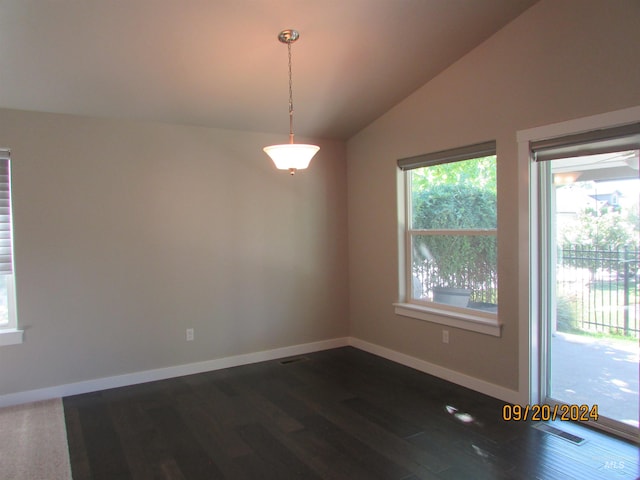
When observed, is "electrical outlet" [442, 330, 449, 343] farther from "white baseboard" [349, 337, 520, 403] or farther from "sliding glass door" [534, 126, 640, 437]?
"sliding glass door" [534, 126, 640, 437]

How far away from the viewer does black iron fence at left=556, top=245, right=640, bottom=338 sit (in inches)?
111

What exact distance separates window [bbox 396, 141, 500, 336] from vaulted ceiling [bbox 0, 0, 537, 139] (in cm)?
80

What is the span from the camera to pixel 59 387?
3.67 metres

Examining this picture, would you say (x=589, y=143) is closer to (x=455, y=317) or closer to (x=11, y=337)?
(x=455, y=317)

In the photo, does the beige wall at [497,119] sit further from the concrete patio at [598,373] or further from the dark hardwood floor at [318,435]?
the dark hardwood floor at [318,435]

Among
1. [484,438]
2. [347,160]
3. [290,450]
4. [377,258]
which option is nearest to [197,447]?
[290,450]

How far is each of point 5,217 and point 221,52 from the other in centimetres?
215

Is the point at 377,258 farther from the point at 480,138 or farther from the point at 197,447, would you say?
the point at 197,447

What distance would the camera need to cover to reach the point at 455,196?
392cm

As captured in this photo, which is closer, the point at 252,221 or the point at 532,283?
the point at 532,283

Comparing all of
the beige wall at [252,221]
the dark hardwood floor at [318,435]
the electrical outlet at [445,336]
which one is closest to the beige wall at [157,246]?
the beige wall at [252,221]

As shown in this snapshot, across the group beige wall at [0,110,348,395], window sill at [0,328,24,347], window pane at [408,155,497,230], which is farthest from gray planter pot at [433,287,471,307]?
window sill at [0,328,24,347]

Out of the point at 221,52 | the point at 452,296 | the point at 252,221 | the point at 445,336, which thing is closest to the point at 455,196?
the point at 452,296

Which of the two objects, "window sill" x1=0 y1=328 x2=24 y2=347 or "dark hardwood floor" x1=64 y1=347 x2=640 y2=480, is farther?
"window sill" x1=0 y1=328 x2=24 y2=347
